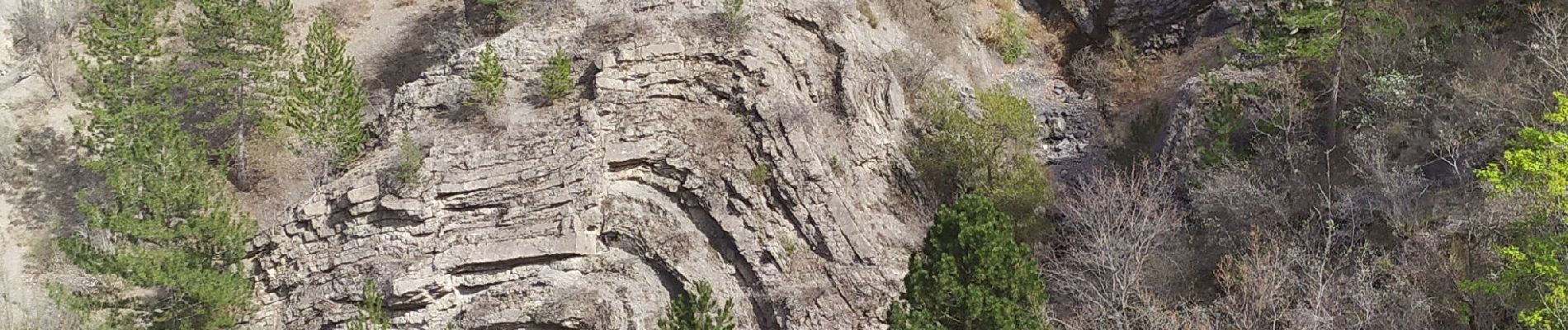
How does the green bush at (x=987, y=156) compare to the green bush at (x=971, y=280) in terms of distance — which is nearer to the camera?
the green bush at (x=971, y=280)

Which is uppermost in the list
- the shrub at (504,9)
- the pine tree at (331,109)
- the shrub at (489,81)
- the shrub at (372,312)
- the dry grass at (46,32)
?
the dry grass at (46,32)

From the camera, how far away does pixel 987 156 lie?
32.9m

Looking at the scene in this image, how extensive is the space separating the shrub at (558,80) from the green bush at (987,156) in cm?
899

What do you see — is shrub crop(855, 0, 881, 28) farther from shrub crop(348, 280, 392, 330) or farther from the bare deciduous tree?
shrub crop(348, 280, 392, 330)

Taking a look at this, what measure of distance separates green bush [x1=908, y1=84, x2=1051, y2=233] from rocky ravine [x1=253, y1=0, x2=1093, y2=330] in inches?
37.6

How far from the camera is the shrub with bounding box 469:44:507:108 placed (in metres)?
31.1

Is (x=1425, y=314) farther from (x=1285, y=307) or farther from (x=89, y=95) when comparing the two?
(x=89, y=95)

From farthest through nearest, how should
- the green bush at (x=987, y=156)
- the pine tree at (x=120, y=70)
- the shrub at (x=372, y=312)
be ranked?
the pine tree at (x=120, y=70)
the green bush at (x=987, y=156)
the shrub at (x=372, y=312)

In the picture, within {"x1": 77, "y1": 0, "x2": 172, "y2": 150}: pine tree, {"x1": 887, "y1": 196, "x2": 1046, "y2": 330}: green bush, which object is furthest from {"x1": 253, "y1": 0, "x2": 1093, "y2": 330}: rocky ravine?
{"x1": 77, "y1": 0, "x2": 172, "y2": 150}: pine tree

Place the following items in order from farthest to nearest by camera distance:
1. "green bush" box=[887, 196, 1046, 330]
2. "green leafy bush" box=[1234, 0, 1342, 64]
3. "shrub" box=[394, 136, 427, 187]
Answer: "green leafy bush" box=[1234, 0, 1342, 64], "shrub" box=[394, 136, 427, 187], "green bush" box=[887, 196, 1046, 330]

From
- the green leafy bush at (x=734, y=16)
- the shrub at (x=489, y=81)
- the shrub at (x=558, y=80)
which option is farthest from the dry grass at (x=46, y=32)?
the green leafy bush at (x=734, y=16)

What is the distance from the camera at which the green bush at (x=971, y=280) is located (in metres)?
26.0

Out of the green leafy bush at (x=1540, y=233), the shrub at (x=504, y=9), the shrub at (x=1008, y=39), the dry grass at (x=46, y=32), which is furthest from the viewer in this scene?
the dry grass at (x=46, y=32)

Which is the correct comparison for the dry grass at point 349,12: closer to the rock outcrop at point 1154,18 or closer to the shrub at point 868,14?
the shrub at point 868,14
